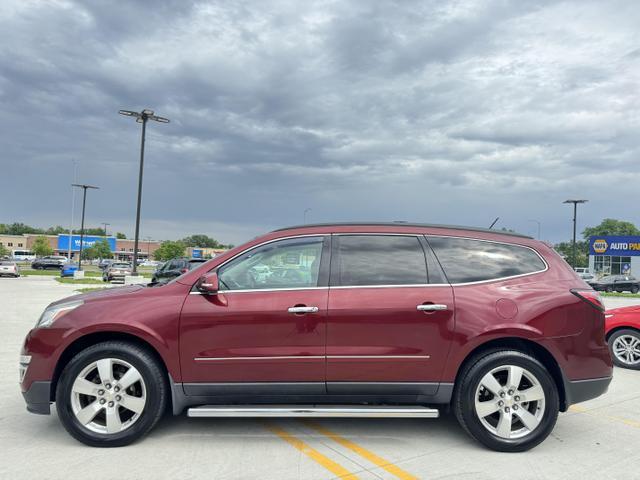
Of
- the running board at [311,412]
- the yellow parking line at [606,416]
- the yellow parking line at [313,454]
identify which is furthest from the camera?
the yellow parking line at [606,416]

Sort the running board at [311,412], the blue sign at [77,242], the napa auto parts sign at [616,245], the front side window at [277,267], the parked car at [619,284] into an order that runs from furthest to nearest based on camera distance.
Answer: the blue sign at [77,242], the napa auto parts sign at [616,245], the parked car at [619,284], the front side window at [277,267], the running board at [311,412]

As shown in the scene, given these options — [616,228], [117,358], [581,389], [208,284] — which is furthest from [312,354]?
[616,228]

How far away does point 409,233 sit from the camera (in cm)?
423

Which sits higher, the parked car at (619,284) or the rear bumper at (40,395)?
the parked car at (619,284)

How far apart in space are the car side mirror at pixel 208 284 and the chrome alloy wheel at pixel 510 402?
2228 mm

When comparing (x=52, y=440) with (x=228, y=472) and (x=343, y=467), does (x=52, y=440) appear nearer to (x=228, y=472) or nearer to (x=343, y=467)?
(x=228, y=472)

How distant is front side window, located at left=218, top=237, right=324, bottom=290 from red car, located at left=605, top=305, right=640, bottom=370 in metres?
5.38

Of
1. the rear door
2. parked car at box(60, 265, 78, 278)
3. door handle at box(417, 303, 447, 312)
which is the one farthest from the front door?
parked car at box(60, 265, 78, 278)

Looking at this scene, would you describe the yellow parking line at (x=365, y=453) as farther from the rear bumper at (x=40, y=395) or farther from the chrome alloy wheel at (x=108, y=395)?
the rear bumper at (x=40, y=395)

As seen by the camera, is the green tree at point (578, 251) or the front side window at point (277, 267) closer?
the front side window at point (277, 267)

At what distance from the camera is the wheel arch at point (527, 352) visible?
3926mm

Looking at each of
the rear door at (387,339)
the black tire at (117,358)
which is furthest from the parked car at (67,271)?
the rear door at (387,339)

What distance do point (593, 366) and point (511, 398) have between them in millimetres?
767

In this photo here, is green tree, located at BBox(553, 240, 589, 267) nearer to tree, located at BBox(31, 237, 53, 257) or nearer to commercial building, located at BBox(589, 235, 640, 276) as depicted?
commercial building, located at BBox(589, 235, 640, 276)
